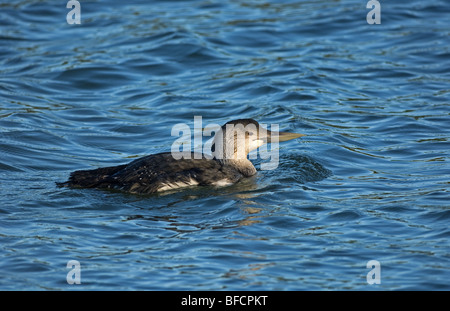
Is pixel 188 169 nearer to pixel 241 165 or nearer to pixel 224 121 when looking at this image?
pixel 241 165

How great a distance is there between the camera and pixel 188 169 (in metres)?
8.17

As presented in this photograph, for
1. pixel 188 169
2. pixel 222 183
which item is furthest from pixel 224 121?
pixel 188 169

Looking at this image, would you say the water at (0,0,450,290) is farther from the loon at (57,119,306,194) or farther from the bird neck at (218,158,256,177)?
the bird neck at (218,158,256,177)

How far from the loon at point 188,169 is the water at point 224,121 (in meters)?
0.13

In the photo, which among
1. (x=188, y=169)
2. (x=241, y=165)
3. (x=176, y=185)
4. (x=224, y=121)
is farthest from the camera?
(x=224, y=121)

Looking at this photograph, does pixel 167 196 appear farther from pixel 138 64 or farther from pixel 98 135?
pixel 138 64

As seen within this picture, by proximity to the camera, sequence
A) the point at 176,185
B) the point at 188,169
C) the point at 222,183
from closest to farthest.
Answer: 1. the point at 176,185
2. the point at 188,169
3. the point at 222,183

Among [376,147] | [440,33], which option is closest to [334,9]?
[440,33]

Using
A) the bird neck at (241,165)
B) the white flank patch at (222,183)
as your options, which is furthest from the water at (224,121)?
the bird neck at (241,165)

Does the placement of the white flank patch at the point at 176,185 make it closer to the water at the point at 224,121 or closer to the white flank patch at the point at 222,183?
the water at the point at 224,121

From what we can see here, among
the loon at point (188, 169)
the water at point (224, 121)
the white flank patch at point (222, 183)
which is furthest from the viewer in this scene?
the white flank patch at point (222, 183)

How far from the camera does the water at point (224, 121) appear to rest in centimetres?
647

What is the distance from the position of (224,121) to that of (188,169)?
→ 3.12 meters

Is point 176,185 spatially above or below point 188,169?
below
